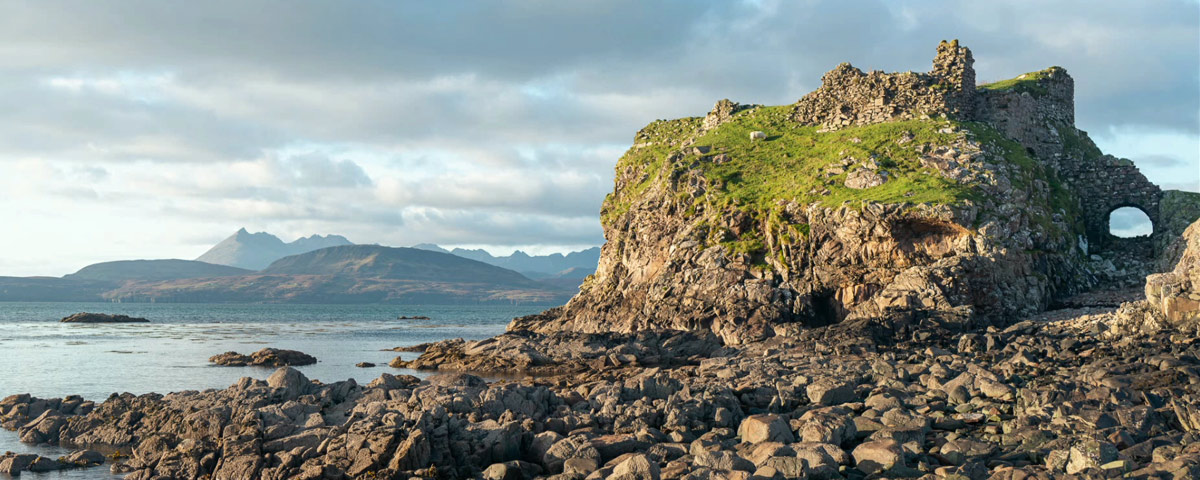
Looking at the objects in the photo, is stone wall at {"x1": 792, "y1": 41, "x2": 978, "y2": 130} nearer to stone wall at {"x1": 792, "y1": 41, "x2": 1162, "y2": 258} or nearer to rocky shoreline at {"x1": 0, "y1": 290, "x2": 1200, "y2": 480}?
stone wall at {"x1": 792, "y1": 41, "x2": 1162, "y2": 258}

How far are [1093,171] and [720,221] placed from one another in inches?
951

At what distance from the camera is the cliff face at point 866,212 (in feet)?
146

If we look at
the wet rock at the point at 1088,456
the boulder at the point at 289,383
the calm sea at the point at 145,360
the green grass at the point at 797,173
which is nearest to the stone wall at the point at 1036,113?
the green grass at the point at 797,173

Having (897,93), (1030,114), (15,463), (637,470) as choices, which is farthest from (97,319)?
(637,470)

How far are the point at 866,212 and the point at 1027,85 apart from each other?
770 inches

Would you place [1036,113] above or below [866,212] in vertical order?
above

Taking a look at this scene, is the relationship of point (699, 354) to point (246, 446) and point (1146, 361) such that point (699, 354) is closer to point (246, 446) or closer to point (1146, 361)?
point (1146, 361)

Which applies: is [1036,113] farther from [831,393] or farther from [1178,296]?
[831,393]

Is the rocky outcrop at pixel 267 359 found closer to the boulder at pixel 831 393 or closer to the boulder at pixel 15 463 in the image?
the boulder at pixel 15 463

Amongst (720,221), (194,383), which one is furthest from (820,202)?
(194,383)

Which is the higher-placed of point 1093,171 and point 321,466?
point 1093,171

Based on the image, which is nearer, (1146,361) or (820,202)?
(1146,361)

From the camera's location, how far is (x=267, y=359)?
50469mm

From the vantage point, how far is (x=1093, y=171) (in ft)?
181
